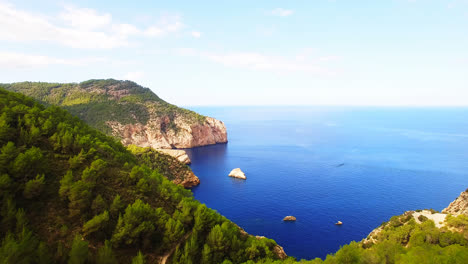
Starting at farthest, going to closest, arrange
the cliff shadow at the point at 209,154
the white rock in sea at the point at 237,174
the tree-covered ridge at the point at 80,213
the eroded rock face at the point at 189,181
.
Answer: the cliff shadow at the point at 209,154
the white rock in sea at the point at 237,174
the eroded rock face at the point at 189,181
the tree-covered ridge at the point at 80,213

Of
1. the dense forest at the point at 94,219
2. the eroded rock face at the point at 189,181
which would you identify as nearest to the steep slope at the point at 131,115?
the eroded rock face at the point at 189,181

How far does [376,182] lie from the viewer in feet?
233

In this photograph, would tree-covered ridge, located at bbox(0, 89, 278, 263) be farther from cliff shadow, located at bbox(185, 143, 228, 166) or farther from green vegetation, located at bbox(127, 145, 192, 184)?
cliff shadow, located at bbox(185, 143, 228, 166)

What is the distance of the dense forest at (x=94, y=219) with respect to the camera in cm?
1584

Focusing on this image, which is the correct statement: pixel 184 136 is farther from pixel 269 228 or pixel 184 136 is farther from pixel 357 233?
pixel 357 233

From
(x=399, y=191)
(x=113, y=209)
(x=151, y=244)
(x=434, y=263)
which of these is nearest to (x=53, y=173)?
(x=113, y=209)

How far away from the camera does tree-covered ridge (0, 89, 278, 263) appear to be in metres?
15.6

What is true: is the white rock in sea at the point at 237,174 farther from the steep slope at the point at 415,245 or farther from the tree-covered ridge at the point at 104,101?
the tree-covered ridge at the point at 104,101

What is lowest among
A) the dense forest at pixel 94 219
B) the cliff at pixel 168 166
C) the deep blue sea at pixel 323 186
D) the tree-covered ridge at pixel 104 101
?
the deep blue sea at pixel 323 186

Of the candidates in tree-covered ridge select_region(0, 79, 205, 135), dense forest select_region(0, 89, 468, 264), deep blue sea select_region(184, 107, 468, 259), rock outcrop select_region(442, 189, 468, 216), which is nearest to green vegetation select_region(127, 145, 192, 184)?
deep blue sea select_region(184, 107, 468, 259)

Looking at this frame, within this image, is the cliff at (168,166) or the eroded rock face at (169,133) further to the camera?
the eroded rock face at (169,133)

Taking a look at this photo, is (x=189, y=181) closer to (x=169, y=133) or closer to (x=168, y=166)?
(x=168, y=166)

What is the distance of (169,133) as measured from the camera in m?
116

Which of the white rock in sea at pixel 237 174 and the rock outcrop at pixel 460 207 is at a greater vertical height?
the rock outcrop at pixel 460 207
